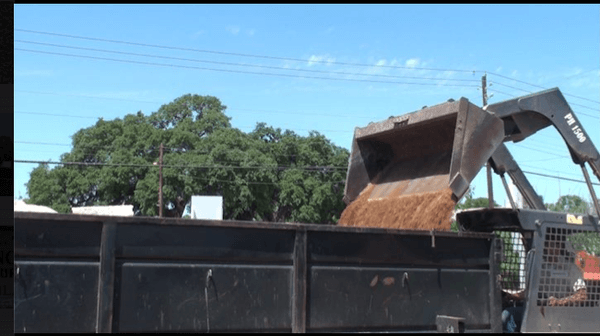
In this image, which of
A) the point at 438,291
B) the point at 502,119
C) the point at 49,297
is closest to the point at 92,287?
the point at 49,297

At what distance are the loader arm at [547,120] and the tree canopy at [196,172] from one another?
29.2 m

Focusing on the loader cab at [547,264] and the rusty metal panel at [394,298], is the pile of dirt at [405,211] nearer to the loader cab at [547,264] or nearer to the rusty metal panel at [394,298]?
the loader cab at [547,264]

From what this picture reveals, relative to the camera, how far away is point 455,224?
236 inches

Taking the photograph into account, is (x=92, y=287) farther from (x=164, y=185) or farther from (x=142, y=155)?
(x=142, y=155)

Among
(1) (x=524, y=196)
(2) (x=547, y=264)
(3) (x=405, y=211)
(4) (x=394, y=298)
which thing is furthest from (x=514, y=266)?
(4) (x=394, y=298)

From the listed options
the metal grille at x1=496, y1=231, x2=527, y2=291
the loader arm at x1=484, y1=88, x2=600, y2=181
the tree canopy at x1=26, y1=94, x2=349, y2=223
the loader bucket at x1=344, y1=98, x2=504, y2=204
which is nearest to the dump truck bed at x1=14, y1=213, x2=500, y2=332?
the metal grille at x1=496, y1=231, x2=527, y2=291

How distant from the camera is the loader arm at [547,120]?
5.98 m

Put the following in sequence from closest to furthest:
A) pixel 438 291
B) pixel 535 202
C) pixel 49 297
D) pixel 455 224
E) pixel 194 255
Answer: pixel 49 297
pixel 194 255
pixel 438 291
pixel 455 224
pixel 535 202

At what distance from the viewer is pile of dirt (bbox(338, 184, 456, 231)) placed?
5.45 m

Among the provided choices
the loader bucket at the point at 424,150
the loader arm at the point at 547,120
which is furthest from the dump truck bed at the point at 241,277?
the loader arm at the point at 547,120

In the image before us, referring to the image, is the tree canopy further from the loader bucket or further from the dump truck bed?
the dump truck bed

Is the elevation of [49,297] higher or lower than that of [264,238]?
lower

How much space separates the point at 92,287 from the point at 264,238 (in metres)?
1.04

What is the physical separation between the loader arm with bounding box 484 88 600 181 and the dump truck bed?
1541 mm
